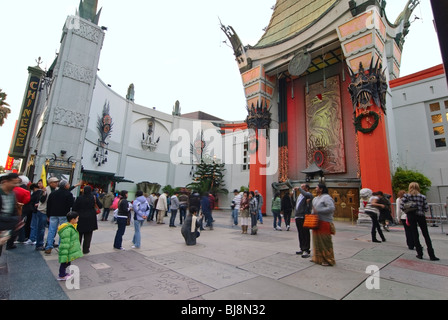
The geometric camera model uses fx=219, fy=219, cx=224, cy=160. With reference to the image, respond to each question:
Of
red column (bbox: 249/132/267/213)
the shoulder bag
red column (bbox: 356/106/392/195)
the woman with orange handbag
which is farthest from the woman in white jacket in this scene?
red column (bbox: 356/106/392/195)

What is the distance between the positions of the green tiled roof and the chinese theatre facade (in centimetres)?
10

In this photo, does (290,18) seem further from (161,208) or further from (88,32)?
(161,208)

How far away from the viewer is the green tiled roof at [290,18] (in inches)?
715

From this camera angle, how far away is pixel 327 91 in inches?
731

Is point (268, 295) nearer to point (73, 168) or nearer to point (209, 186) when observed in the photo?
point (73, 168)

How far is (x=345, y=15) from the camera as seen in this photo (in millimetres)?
14703

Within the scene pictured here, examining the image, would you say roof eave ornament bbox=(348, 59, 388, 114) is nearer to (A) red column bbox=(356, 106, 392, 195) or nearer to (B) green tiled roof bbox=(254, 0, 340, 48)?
(A) red column bbox=(356, 106, 392, 195)

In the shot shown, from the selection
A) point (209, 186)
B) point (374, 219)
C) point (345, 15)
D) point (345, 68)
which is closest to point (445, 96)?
point (345, 68)

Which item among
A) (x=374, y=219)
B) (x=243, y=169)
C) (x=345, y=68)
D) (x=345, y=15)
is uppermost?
(x=345, y=15)

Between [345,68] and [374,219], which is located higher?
[345,68]

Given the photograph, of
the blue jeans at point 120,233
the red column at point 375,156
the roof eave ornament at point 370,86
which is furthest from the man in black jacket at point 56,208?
the roof eave ornament at point 370,86

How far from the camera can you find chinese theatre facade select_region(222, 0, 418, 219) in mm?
13461

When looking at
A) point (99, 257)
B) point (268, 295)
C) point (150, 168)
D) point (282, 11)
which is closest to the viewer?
point (268, 295)
